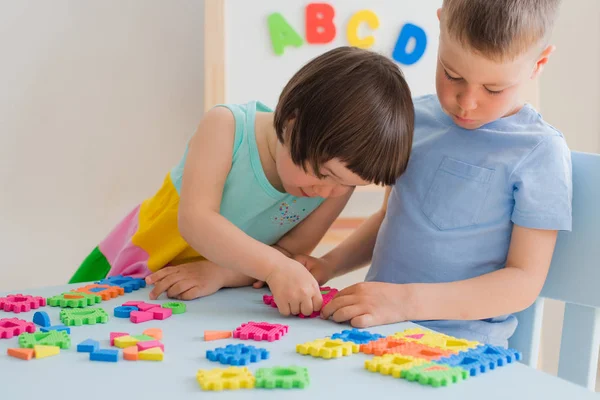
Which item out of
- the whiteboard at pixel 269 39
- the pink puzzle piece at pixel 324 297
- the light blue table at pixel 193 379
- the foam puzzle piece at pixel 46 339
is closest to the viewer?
the light blue table at pixel 193 379

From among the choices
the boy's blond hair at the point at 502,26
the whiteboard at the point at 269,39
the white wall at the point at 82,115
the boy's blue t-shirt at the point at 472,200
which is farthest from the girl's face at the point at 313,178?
the white wall at the point at 82,115

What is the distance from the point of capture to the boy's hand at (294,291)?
80 centimetres

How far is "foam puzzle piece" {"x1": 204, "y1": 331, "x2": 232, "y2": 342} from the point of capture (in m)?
0.69

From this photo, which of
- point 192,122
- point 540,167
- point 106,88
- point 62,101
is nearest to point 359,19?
point 192,122

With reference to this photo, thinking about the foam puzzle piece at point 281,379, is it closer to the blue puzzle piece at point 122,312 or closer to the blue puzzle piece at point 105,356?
the blue puzzle piece at point 105,356

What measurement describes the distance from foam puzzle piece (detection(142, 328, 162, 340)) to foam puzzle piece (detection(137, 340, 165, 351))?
0.12 ft

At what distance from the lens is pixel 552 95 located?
80.0 inches

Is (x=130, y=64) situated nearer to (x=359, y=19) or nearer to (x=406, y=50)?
(x=359, y=19)

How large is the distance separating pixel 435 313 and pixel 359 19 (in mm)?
1025

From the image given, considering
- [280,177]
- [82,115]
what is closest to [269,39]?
[82,115]

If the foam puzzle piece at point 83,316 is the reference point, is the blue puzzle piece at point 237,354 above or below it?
above

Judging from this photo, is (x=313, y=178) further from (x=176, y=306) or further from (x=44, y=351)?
(x=44, y=351)

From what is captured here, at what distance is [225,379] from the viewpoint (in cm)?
55

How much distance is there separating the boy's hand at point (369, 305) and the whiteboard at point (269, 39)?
2.88ft
